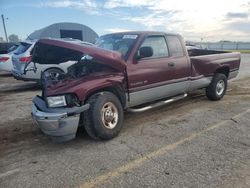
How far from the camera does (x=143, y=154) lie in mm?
3863

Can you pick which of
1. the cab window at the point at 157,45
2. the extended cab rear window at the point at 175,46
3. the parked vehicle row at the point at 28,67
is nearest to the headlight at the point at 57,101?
the cab window at the point at 157,45

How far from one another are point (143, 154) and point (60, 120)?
1.36 metres

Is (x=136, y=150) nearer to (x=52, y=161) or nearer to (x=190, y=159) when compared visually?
(x=190, y=159)

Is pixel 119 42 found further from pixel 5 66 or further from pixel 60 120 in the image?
pixel 5 66

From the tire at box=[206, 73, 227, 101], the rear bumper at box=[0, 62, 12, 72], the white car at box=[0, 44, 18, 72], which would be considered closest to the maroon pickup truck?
the tire at box=[206, 73, 227, 101]

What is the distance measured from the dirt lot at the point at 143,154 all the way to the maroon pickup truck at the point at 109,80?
384 millimetres

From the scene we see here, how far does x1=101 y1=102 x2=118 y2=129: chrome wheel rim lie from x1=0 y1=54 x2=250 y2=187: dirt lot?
294 millimetres

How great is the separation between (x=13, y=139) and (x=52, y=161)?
1.29 metres

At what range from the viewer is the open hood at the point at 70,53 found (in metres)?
4.16

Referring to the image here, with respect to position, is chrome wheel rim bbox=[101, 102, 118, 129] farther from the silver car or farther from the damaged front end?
the silver car

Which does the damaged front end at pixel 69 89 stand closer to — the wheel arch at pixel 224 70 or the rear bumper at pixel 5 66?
the wheel arch at pixel 224 70

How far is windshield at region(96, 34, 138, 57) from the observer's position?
5043 mm

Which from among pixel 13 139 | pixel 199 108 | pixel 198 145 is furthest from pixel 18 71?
pixel 198 145

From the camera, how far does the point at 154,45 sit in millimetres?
5430
